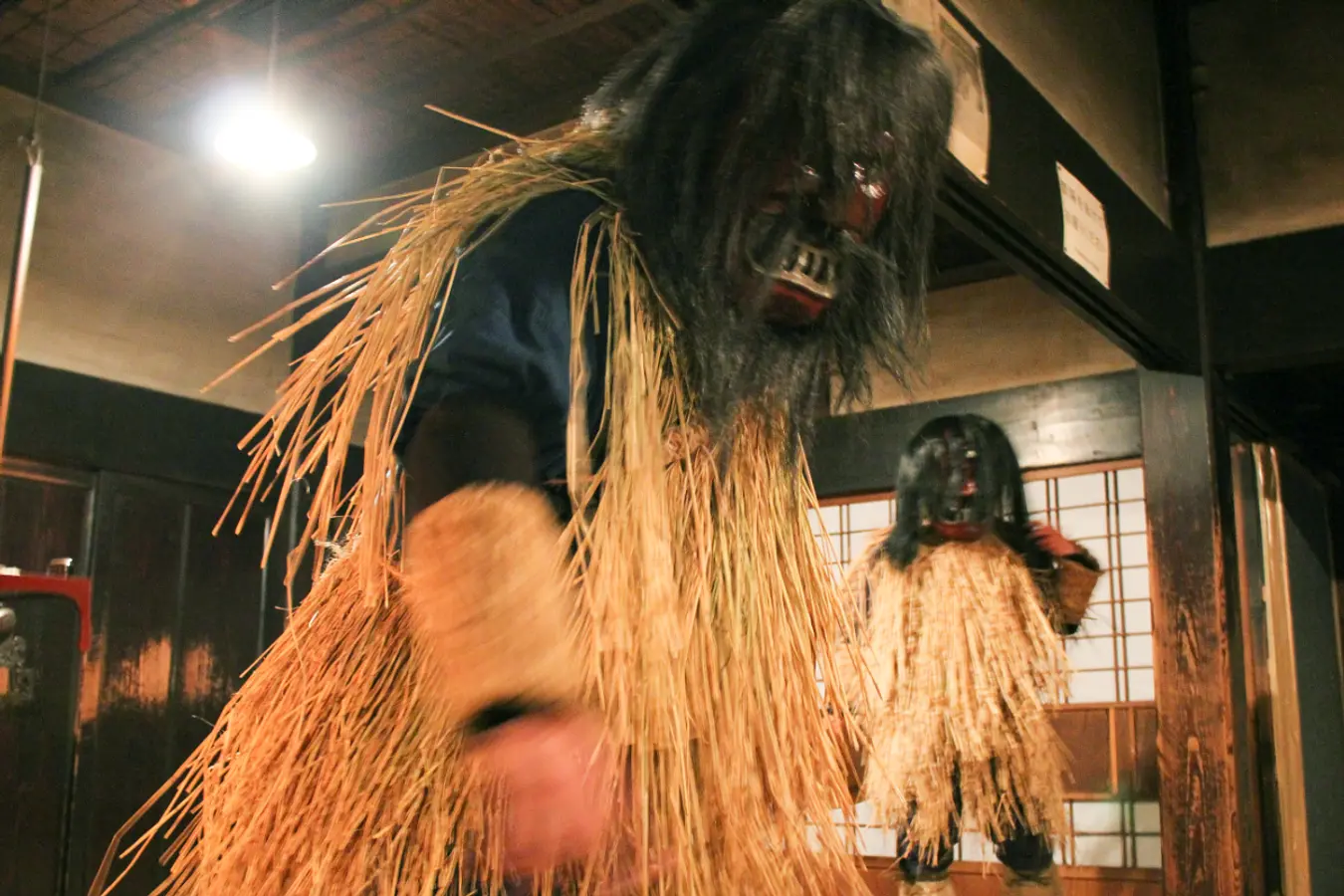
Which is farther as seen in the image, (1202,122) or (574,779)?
(1202,122)

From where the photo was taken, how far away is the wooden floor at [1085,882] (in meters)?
3.57

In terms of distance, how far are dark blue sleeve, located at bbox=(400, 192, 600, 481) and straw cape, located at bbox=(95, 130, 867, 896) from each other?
2 cm

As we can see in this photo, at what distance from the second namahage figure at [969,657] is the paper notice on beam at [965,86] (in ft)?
4.03

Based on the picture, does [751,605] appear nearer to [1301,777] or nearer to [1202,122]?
[1202,122]

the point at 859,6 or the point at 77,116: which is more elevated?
the point at 77,116

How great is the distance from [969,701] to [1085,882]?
48.3 inches

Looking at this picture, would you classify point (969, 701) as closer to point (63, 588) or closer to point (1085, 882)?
point (1085, 882)

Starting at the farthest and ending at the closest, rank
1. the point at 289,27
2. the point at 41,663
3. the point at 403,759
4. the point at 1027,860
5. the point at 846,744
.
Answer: the point at 41,663 → the point at 289,27 → the point at 1027,860 → the point at 846,744 → the point at 403,759

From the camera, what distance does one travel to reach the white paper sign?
86.3 inches

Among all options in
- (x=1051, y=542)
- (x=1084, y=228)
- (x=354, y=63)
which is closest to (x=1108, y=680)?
(x=1051, y=542)

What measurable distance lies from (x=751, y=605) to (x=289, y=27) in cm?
278

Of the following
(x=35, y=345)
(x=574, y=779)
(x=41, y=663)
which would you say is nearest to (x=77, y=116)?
(x=35, y=345)

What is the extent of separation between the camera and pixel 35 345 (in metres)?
3.53

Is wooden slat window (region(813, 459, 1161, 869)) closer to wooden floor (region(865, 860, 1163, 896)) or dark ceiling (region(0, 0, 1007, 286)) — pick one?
wooden floor (region(865, 860, 1163, 896))
